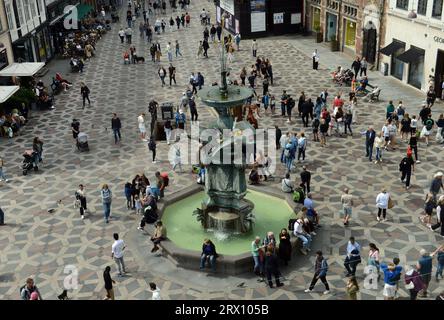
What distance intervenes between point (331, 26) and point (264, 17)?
6.25 m

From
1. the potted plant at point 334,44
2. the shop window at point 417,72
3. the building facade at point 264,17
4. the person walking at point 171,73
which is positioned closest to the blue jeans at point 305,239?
the shop window at point 417,72

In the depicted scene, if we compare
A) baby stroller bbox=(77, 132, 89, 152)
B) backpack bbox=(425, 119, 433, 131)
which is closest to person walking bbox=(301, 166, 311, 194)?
backpack bbox=(425, 119, 433, 131)

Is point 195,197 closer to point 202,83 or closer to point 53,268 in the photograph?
point 53,268

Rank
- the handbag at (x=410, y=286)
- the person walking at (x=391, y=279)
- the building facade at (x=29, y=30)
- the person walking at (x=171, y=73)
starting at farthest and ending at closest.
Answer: the building facade at (x=29, y=30), the person walking at (x=171, y=73), the person walking at (x=391, y=279), the handbag at (x=410, y=286)

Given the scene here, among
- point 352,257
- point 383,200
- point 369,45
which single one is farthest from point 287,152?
point 369,45

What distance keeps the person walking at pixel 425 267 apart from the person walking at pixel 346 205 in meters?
4.03

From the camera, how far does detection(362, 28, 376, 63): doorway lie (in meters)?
36.0

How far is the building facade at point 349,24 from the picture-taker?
35438mm

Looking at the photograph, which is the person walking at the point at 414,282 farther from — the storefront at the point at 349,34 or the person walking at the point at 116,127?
the storefront at the point at 349,34

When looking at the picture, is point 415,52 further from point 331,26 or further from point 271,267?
point 271,267

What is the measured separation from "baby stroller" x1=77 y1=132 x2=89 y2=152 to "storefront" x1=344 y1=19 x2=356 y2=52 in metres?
22.7

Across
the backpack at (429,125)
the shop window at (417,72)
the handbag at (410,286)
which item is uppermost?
the shop window at (417,72)
